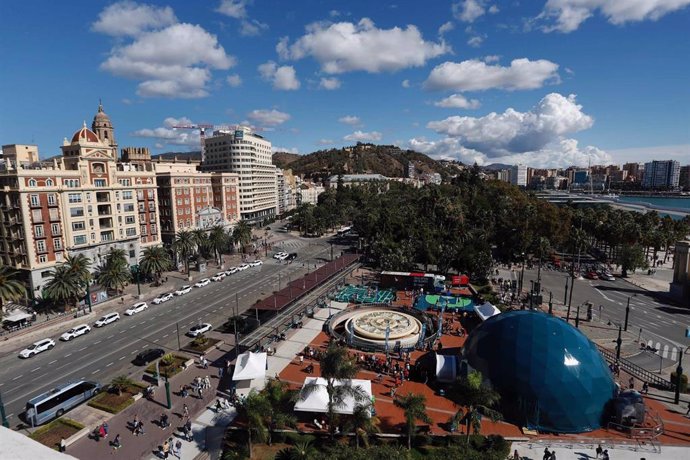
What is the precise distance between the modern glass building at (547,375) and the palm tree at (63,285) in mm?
57343

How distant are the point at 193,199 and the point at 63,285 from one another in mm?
43378

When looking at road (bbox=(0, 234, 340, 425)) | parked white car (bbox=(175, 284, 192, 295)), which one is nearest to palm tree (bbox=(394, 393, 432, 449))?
road (bbox=(0, 234, 340, 425))

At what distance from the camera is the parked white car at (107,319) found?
55463mm

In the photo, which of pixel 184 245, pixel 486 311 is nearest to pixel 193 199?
pixel 184 245

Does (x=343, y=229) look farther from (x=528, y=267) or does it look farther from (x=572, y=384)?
(x=572, y=384)

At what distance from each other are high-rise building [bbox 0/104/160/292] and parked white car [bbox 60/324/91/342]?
15133mm

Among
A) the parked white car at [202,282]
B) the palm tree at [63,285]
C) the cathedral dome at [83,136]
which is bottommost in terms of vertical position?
the parked white car at [202,282]

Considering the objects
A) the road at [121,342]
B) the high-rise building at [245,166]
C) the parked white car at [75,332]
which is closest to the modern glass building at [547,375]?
the road at [121,342]

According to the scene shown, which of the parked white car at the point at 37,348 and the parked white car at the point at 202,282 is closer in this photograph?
the parked white car at the point at 37,348

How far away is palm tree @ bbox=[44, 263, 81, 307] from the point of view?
56406 mm

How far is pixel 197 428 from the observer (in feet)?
108

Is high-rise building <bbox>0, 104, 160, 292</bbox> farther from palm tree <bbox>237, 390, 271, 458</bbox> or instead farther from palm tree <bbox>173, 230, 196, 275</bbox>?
palm tree <bbox>237, 390, 271, 458</bbox>

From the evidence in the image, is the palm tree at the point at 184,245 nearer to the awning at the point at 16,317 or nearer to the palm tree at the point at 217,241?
the palm tree at the point at 217,241

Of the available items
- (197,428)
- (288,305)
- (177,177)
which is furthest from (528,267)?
(177,177)
